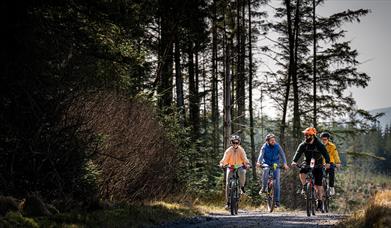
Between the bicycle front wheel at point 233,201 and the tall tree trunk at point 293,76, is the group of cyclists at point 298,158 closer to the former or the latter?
the bicycle front wheel at point 233,201

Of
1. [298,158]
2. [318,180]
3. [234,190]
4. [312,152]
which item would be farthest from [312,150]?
[234,190]

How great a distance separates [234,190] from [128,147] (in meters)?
3.42

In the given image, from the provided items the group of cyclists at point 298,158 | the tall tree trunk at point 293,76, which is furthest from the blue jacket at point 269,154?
the tall tree trunk at point 293,76

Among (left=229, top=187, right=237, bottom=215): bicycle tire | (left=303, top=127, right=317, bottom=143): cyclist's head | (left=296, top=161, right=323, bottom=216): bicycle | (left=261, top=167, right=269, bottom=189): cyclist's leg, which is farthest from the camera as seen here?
(left=261, top=167, right=269, bottom=189): cyclist's leg

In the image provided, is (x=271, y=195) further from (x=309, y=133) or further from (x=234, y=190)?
(x=309, y=133)

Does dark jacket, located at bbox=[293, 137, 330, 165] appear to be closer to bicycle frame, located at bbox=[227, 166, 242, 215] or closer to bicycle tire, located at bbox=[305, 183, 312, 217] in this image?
bicycle tire, located at bbox=[305, 183, 312, 217]

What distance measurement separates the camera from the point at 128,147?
529 inches

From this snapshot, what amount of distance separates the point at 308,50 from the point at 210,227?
19440 mm

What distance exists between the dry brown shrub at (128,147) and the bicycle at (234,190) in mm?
2013

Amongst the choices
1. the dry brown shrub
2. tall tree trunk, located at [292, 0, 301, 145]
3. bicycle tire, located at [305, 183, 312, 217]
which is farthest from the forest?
tall tree trunk, located at [292, 0, 301, 145]

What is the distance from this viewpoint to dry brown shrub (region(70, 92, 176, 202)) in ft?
39.4

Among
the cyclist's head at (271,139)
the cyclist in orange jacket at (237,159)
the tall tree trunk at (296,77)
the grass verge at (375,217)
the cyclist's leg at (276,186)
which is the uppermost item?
the tall tree trunk at (296,77)

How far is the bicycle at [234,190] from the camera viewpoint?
1470cm

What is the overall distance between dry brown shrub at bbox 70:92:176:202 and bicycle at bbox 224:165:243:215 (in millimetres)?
2013
